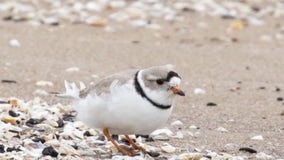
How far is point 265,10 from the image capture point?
40.3 ft

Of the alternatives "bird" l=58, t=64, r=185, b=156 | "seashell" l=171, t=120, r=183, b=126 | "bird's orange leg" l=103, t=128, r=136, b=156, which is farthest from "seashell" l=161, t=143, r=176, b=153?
"seashell" l=171, t=120, r=183, b=126

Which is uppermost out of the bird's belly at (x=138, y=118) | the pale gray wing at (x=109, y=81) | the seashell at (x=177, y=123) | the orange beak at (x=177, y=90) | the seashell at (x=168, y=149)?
the pale gray wing at (x=109, y=81)

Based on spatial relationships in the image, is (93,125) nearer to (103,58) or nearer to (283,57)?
(103,58)

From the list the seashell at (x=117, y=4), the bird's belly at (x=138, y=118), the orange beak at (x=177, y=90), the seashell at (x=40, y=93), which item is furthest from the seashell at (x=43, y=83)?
the seashell at (x=117, y=4)

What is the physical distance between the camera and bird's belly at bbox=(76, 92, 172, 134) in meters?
4.96

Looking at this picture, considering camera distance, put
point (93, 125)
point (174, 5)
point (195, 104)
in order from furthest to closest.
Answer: point (174, 5) → point (195, 104) → point (93, 125)

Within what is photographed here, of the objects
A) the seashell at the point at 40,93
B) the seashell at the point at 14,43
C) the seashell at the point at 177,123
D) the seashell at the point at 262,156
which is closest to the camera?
the seashell at the point at 262,156

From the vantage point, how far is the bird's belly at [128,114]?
4957 mm

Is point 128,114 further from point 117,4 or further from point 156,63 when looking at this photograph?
point 117,4

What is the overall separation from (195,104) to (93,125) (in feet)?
7.23

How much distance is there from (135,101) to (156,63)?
4.15 meters

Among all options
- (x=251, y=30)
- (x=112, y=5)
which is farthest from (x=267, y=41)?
(x=112, y=5)

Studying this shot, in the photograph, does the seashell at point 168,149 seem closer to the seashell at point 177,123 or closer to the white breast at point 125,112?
the white breast at point 125,112

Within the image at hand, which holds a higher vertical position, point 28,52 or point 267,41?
point 28,52
